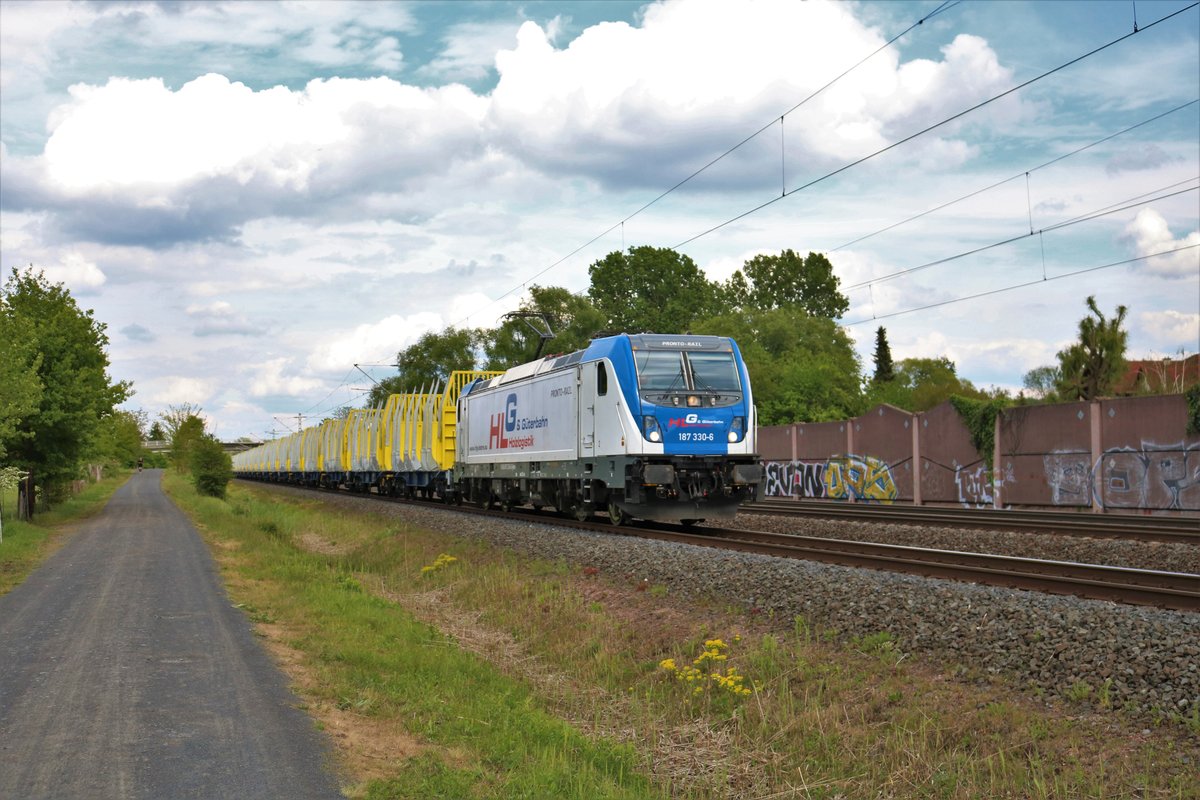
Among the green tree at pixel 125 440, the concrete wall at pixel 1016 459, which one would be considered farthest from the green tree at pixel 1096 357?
the green tree at pixel 125 440

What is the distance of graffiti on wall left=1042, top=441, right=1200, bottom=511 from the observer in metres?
25.3

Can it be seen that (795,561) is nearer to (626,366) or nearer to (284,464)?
(626,366)

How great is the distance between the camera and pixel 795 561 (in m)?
13.9

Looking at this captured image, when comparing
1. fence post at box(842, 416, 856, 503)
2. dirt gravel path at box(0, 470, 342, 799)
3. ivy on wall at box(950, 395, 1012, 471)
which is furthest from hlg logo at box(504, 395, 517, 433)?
fence post at box(842, 416, 856, 503)

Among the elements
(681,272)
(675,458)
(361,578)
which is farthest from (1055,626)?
(681,272)

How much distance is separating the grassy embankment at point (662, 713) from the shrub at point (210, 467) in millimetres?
42374

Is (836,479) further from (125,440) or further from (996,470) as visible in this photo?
(125,440)

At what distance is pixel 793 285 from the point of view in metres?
94.6

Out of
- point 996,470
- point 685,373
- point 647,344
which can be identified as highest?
point 647,344

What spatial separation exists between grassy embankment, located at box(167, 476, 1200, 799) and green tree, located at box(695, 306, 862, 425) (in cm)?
3536

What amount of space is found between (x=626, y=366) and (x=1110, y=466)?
A: 14918 mm

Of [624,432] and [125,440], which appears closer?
[624,432]

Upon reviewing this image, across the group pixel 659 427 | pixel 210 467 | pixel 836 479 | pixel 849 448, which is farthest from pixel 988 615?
pixel 210 467

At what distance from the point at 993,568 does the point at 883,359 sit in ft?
334
